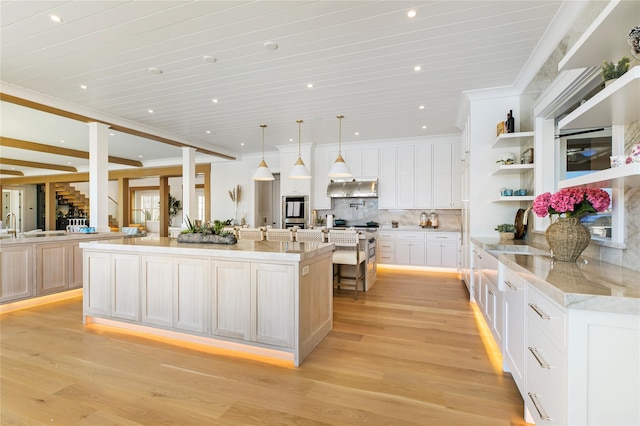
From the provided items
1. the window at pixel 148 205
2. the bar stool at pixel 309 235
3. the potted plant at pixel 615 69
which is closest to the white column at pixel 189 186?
the bar stool at pixel 309 235

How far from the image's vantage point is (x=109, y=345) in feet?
9.03

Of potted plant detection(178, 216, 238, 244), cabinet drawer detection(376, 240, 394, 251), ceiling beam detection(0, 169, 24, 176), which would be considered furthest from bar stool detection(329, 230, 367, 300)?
ceiling beam detection(0, 169, 24, 176)

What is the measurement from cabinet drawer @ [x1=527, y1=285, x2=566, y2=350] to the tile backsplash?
5052 mm

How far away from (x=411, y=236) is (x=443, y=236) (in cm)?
61

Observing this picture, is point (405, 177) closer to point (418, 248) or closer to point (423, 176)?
point (423, 176)

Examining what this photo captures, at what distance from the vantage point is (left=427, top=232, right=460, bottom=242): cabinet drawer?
19.4 ft

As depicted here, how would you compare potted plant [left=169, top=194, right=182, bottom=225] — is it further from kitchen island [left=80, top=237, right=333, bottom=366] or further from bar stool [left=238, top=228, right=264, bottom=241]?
kitchen island [left=80, top=237, right=333, bottom=366]

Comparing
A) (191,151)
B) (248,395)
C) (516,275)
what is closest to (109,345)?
(248,395)

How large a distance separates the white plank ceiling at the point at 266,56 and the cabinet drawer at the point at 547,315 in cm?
221

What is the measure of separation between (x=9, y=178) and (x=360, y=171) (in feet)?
49.2

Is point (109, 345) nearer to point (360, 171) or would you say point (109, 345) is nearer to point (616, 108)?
point (616, 108)

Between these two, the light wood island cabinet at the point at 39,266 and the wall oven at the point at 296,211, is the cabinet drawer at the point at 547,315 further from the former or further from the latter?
the wall oven at the point at 296,211

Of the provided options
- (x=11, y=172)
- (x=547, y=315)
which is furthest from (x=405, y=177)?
(x=11, y=172)

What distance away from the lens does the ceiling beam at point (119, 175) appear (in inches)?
365
